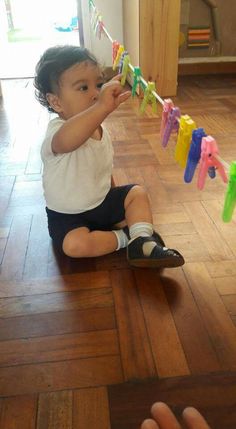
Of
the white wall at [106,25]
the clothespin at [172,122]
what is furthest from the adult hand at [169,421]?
the white wall at [106,25]

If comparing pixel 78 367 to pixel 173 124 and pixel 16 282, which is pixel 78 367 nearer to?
pixel 16 282

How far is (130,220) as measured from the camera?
954 millimetres

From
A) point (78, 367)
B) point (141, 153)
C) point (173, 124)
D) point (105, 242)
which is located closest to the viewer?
point (78, 367)

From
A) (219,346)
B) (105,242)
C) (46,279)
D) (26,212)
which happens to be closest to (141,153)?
(26,212)

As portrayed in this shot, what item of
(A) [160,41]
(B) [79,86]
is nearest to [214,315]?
(B) [79,86]

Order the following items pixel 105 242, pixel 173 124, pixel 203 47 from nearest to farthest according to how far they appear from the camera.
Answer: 1. pixel 173 124
2. pixel 105 242
3. pixel 203 47

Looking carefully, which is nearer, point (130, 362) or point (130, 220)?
point (130, 362)

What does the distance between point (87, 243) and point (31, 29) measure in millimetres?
6615

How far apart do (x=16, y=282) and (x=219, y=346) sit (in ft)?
1.52

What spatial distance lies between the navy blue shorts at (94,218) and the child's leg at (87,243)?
2 centimetres

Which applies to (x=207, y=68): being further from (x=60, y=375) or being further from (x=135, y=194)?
(x=60, y=375)

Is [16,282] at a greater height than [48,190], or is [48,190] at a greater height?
[48,190]

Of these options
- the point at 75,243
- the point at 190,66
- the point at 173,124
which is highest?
the point at 173,124

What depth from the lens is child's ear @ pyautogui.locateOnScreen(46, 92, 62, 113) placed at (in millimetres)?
869
